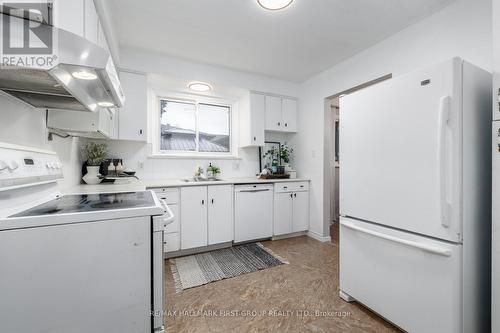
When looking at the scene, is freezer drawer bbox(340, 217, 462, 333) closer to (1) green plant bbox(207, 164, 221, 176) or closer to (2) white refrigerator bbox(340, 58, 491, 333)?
(2) white refrigerator bbox(340, 58, 491, 333)

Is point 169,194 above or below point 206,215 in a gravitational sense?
above

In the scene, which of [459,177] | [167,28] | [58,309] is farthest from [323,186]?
[58,309]

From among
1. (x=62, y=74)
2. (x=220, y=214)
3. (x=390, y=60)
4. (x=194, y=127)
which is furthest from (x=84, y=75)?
(x=390, y=60)

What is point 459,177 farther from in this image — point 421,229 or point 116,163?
point 116,163

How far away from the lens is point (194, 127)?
3.43m

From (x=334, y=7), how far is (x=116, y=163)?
285 cm

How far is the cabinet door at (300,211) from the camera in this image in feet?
11.0

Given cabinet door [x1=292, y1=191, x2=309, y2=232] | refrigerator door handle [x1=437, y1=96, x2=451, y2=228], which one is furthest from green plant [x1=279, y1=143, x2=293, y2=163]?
refrigerator door handle [x1=437, y1=96, x2=451, y2=228]

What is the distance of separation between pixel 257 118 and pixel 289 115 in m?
0.63

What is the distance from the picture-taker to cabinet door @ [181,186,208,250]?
2604 mm

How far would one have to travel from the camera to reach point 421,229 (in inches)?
50.4

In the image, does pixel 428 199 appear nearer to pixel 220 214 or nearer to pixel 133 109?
pixel 220 214

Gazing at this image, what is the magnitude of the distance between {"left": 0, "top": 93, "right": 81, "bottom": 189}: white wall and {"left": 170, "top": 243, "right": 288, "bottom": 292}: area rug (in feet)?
4.44

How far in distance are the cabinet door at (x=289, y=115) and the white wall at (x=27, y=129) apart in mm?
2816
